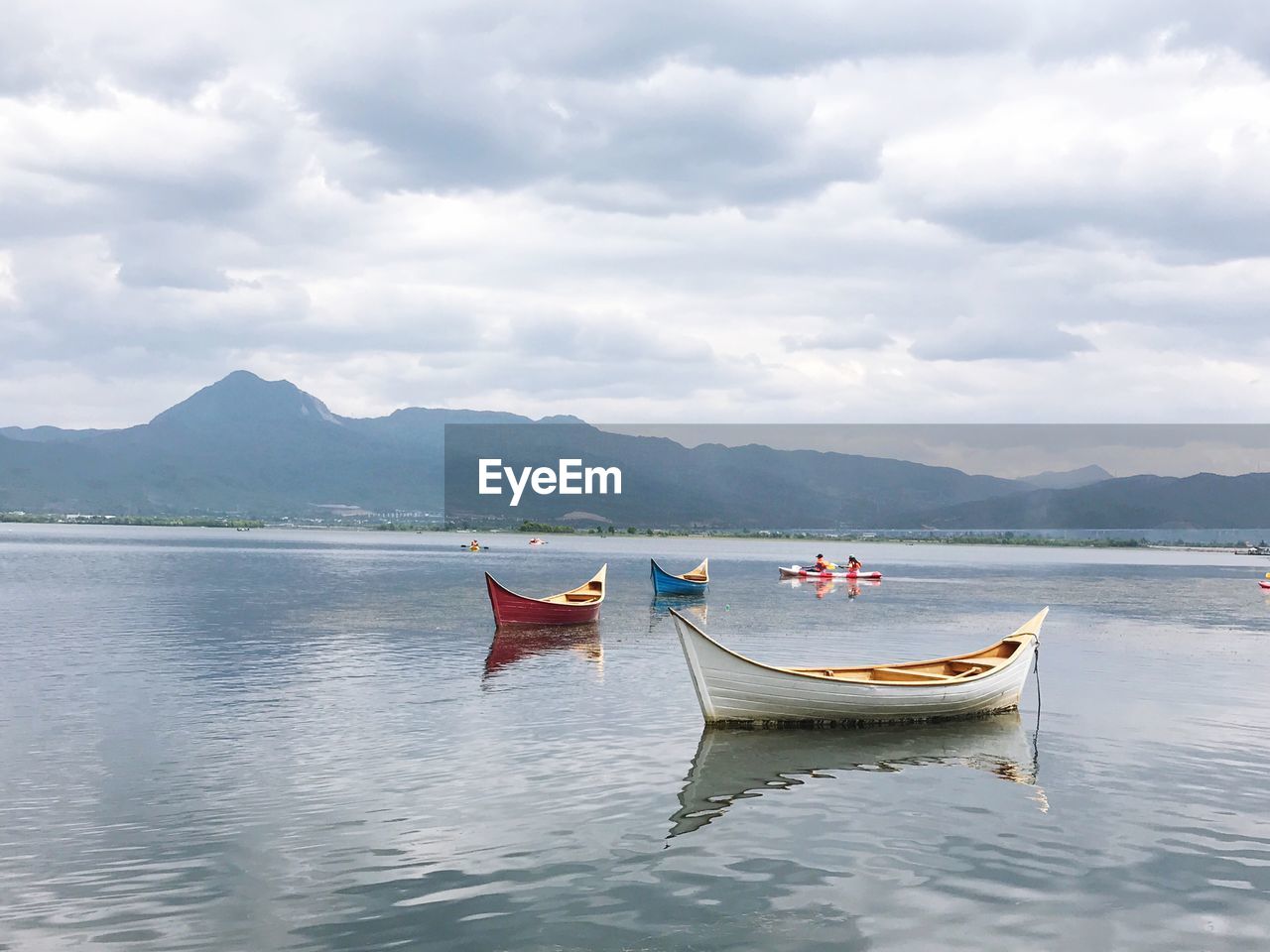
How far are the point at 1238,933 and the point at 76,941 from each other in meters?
14.4

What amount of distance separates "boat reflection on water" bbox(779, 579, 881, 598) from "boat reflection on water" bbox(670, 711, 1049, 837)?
170ft

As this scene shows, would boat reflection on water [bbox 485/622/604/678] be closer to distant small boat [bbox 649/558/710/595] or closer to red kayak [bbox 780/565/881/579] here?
distant small boat [bbox 649/558/710/595]

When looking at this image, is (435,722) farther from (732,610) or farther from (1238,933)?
(732,610)

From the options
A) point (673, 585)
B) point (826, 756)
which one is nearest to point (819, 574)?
point (673, 585)

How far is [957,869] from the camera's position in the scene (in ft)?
49.2

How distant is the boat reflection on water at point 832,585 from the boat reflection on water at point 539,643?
32966mm

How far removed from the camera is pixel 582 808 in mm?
17828

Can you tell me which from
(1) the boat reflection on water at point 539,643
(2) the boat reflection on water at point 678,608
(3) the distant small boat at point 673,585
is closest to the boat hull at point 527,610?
(1) the boat reflection on water at point 539,643

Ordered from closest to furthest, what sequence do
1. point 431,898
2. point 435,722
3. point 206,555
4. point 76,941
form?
point 76,941 → point 431,898 → point 435,722 → point 206,555

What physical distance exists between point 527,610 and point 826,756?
1085 inches

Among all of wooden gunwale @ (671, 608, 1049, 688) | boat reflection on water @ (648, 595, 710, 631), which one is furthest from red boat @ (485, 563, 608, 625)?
wooden gunwale @ (671, 608, 1049, 688)

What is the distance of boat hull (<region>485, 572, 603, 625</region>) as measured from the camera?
4738cm

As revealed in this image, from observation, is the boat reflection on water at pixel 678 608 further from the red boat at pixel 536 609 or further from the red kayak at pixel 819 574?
the red kayak at pixel 819 574

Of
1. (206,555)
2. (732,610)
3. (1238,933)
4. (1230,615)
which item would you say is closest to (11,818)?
(1238,933)
